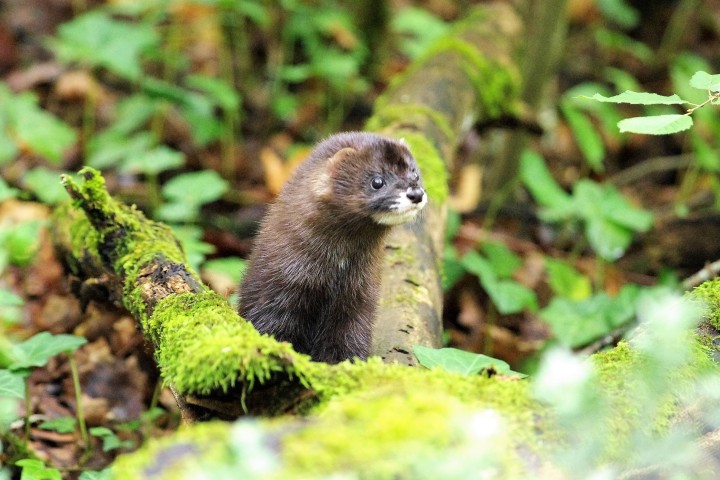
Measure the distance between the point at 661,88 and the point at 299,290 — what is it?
786cm

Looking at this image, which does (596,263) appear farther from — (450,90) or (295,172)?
(295,172)

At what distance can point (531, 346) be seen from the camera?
5746 mm

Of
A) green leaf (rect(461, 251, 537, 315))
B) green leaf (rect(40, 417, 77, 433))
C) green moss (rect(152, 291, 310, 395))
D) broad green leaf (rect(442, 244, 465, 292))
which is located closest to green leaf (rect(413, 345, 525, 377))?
green moss (rect(152, 291, 310, 395))

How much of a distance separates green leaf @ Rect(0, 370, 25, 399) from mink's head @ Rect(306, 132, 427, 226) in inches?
57.8

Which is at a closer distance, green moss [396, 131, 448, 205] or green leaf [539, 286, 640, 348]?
green moss [396, 131, 448, 205]

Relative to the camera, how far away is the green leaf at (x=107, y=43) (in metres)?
6.62

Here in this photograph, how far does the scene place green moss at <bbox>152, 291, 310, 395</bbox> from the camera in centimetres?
220

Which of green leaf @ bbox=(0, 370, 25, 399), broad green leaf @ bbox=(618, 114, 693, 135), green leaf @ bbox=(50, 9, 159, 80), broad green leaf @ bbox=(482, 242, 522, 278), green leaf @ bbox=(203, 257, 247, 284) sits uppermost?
green leaf @ bbox=(50, 9, 159, 80)

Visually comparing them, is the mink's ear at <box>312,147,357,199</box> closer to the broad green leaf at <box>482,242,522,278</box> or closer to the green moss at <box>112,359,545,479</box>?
the green moss at <box>112,359,545,479</box>

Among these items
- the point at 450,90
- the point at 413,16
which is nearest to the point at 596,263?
the point at 450,90

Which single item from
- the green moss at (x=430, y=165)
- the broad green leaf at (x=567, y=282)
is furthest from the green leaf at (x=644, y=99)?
the broad green leaf at (x=567, y=282)

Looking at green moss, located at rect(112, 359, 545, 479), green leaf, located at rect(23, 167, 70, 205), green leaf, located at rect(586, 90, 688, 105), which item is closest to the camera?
green moss, located at rect(112, 359, 545, 479)

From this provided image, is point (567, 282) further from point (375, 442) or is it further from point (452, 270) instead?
point (375, 442)

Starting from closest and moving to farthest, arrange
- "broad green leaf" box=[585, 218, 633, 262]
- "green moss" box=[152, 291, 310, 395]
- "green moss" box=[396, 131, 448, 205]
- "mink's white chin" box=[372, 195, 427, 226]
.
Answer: "green moss" box=[152, 291, 310, 395] < "mink's white chin" box=[372, 195, 427, 226] < "green moss" box=[396, 131, 448, 205] < "broad green leaf" box=[585, 218, 633, 262]
